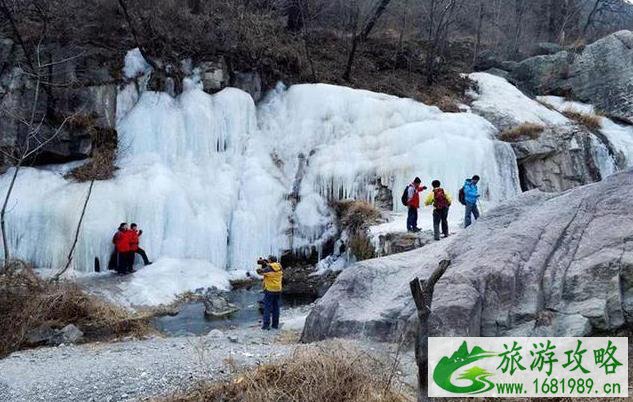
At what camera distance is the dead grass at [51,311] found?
389 inches

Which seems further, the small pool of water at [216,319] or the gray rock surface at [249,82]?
the gray rock surface at [249,82]

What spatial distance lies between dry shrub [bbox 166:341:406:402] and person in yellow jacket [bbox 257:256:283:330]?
4.12 m

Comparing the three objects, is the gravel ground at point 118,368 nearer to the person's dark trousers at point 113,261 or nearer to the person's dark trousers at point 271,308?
the person's dark trousers at point 271,308

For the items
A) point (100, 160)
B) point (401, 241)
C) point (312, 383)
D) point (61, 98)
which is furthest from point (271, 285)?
point (61, 98)

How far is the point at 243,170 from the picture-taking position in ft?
57.4

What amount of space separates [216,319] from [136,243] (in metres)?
3.43

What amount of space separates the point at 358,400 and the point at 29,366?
492 centimetres

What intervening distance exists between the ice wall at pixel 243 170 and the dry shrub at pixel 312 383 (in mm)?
9332

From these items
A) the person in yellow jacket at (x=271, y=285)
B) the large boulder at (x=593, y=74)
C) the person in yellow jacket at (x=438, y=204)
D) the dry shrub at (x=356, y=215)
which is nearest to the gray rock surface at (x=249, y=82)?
the dry shrub at (x=356, y=215)

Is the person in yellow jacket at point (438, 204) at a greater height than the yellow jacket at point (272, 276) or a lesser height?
greater

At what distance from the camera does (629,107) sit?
72.2 ft

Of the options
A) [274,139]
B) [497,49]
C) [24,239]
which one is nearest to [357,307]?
[24,239]

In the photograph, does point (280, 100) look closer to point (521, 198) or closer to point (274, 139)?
point (274, 139)

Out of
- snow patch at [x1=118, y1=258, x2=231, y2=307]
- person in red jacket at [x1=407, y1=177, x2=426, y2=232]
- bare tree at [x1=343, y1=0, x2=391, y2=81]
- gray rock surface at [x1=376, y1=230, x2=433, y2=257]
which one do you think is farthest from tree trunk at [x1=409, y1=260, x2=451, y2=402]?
bare tree at [x1=343, y1=0, x2=391, y2=81]
